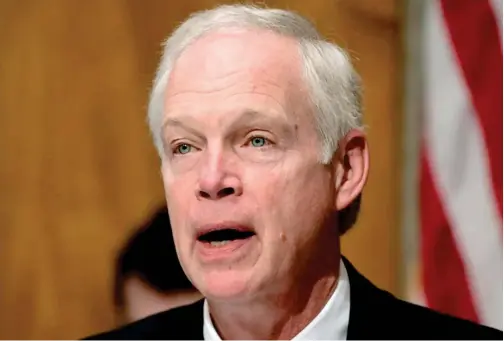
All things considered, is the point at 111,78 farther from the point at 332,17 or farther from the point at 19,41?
the point at 332,17

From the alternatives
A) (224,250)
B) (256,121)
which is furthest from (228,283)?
(256,121)

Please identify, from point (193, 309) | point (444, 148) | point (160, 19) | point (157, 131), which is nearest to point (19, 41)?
point (160, 19)

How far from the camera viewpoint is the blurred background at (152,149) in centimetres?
82

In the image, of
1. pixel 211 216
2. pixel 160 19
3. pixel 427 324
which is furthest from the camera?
pixel 160 19

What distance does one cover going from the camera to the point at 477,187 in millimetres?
832

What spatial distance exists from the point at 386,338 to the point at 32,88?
0.49m

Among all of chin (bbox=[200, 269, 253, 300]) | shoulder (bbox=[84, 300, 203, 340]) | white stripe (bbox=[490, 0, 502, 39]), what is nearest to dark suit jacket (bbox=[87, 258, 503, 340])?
shoulder (bbox=[84, 300, 203, 340])

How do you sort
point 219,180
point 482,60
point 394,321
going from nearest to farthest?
point 219,180 < point 394,321 < point 482,60

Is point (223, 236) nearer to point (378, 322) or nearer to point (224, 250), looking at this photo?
point (224, 250)

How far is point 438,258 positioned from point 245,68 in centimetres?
36

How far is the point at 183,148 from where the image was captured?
0.67m

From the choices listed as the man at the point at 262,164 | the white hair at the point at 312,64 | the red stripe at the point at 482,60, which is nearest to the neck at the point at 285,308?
the man at the point at 262,164

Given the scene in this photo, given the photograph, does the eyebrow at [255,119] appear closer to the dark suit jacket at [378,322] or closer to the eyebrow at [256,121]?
the eyebrow at [256,121]

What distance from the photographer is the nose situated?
63 cm
